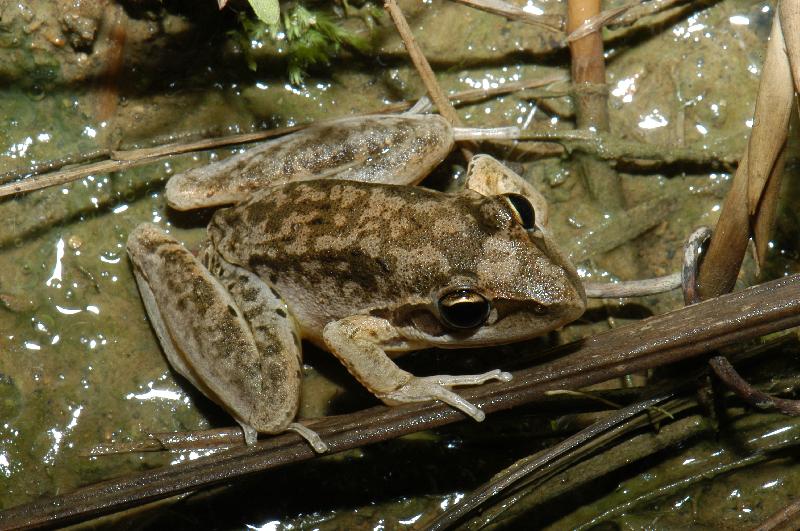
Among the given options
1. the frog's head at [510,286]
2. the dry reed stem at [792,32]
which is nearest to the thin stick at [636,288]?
the frog's head at [510,286]

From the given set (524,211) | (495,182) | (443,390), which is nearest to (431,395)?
(443,390)

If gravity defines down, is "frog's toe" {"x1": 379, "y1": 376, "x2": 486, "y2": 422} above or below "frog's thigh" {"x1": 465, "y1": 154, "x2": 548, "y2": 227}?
below

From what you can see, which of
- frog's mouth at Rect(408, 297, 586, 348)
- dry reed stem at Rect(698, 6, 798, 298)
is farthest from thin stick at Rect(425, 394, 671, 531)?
dry reed stem at Rect(698, 6, 798, 298)

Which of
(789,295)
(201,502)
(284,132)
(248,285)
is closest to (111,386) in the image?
(201,502)

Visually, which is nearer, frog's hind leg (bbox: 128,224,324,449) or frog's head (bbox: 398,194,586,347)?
frog's head (bbox: 398,194,586,347)

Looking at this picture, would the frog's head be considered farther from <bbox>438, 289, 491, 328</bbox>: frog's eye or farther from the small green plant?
the small green plant
